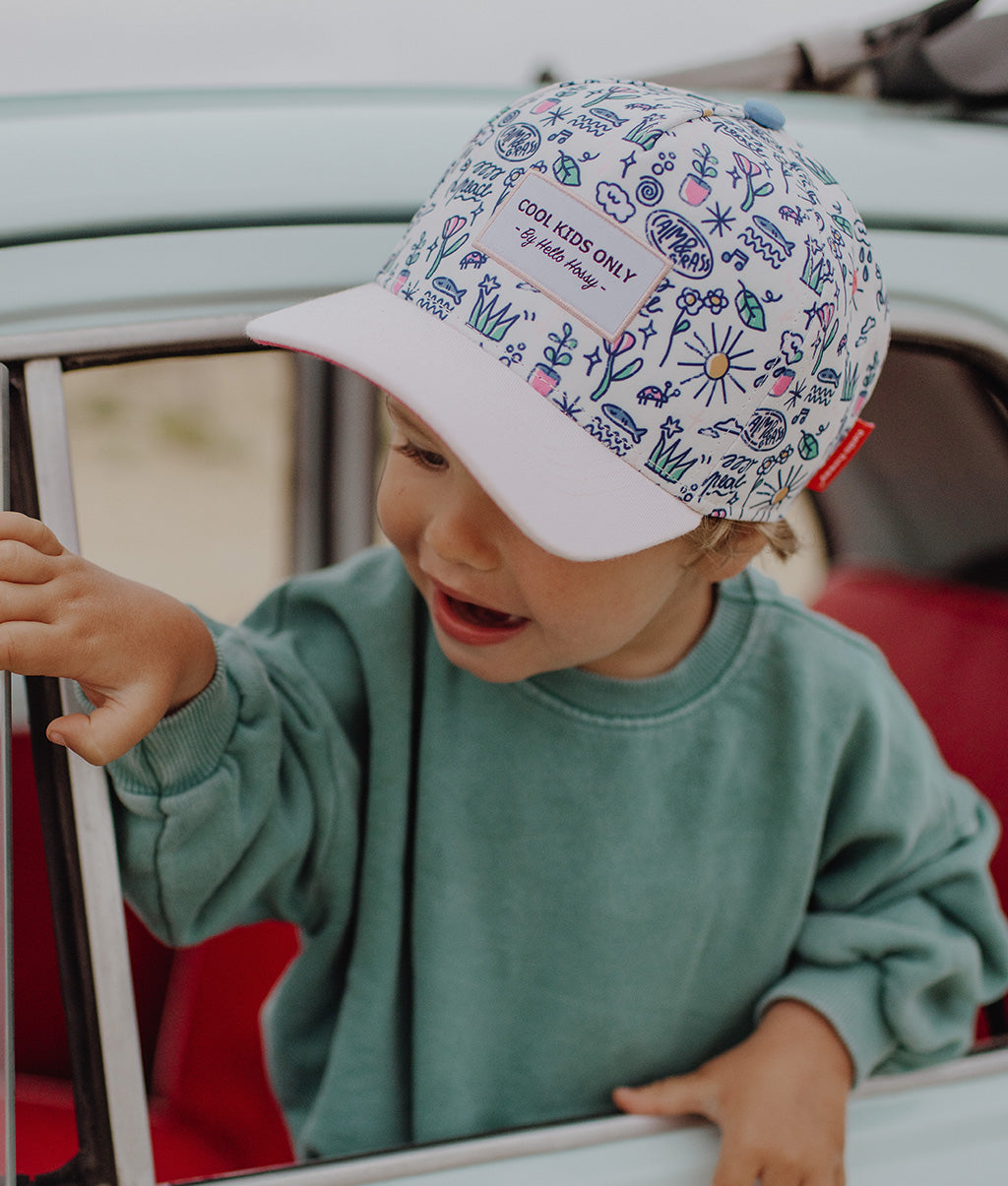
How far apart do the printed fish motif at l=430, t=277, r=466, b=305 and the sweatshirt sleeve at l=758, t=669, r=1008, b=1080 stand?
1.97 ft

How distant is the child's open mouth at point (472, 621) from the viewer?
2.76 ft

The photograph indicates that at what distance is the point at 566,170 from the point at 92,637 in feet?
1.51

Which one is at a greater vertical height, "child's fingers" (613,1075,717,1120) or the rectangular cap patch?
the rectangular cap patch

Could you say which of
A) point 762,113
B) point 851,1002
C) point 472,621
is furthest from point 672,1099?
point 762,113

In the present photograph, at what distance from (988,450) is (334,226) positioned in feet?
3.92

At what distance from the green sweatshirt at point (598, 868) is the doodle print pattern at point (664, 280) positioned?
0.32m

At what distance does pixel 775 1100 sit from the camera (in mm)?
922

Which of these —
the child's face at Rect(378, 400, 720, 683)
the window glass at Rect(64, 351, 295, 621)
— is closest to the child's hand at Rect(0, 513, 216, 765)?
the child's face at Rect(378, 400, 720, 683)

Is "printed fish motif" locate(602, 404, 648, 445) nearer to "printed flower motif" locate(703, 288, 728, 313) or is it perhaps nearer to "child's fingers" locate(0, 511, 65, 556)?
"printed flower motif" locate(703, 288, 728, 313)

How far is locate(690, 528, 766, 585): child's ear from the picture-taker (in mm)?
873

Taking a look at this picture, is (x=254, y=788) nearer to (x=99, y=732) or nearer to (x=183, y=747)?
(x=183, y=747)

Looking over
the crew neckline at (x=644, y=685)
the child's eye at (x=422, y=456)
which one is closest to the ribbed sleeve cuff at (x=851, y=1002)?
the crew neckline at (x=644, y=685)

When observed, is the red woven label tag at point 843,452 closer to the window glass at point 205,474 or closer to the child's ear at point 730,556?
the child's ear at point 730,556

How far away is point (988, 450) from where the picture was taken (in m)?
1.65
